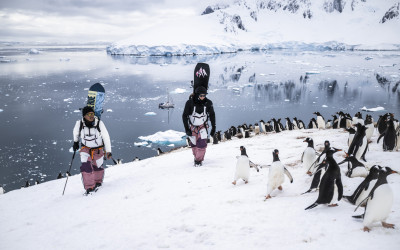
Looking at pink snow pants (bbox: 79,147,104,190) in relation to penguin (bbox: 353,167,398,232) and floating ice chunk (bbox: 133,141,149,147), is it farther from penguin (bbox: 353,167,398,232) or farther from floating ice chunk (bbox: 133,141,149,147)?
floating ice chunk (bbox: 133,141,149,147)

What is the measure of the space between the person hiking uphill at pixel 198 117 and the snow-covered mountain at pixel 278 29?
9418 cm

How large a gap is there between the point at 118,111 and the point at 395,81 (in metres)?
37.9

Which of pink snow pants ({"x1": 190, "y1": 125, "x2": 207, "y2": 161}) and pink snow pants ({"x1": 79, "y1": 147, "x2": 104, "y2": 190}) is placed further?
pink snow pants ({"x1": 190, "y1": 125, "x2": 207, "y2": 161})

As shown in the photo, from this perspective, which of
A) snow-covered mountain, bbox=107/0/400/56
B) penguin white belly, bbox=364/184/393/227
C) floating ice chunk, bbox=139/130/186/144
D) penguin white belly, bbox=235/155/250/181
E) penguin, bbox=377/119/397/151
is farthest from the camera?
snow-covered mountain, bbox=107/0/400/56

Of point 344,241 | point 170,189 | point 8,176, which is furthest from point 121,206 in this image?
point 8,176

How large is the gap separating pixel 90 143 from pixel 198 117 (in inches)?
92.9

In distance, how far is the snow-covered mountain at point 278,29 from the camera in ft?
341

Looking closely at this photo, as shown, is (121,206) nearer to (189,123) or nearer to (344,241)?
(189,123)

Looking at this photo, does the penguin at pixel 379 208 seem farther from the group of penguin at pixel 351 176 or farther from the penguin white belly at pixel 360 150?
the penguin white belly at pixel 360 150

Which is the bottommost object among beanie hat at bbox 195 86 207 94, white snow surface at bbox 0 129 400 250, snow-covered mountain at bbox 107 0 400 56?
white snow surface at bbox 0 129 400 250

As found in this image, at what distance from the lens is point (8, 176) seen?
→ 15977mm

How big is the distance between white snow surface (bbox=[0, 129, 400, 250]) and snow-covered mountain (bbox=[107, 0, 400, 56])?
313ft

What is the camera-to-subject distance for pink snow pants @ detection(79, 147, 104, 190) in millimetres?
5559

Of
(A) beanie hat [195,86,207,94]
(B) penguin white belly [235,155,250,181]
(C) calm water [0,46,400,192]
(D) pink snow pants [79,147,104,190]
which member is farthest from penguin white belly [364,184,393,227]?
(C) calm water [0,46,400,192]
